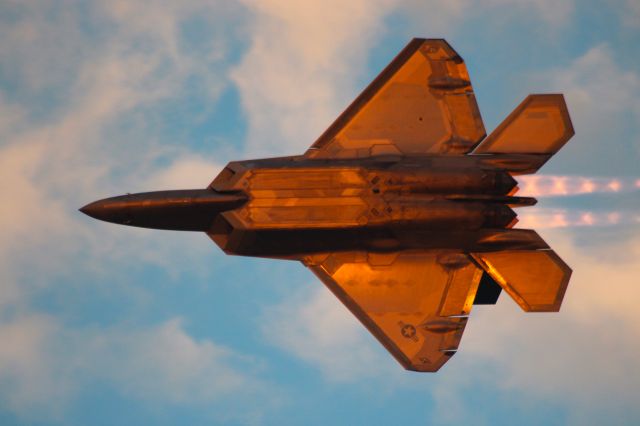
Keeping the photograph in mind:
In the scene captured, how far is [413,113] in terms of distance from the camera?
32969 millimetres

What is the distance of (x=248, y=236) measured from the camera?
30766mm

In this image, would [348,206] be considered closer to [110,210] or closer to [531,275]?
[531,275]

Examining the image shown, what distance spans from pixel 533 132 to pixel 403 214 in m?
5.59

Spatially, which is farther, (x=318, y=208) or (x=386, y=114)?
(x=386, y=114)

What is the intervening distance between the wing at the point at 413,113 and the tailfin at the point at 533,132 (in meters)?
0.77

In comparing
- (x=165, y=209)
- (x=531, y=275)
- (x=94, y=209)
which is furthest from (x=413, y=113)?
(x=94, y=209)

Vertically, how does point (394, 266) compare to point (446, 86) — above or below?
below

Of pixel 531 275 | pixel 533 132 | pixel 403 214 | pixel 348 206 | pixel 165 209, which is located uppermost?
pixel 533 132

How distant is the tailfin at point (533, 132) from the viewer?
104 ft

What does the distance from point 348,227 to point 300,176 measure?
7.65 feet

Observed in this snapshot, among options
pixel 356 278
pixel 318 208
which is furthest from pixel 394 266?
pixel 318 208

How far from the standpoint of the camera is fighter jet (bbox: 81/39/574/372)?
30734mm

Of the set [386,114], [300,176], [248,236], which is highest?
[386,114]

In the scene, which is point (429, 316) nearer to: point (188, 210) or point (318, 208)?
point (318, 208)
